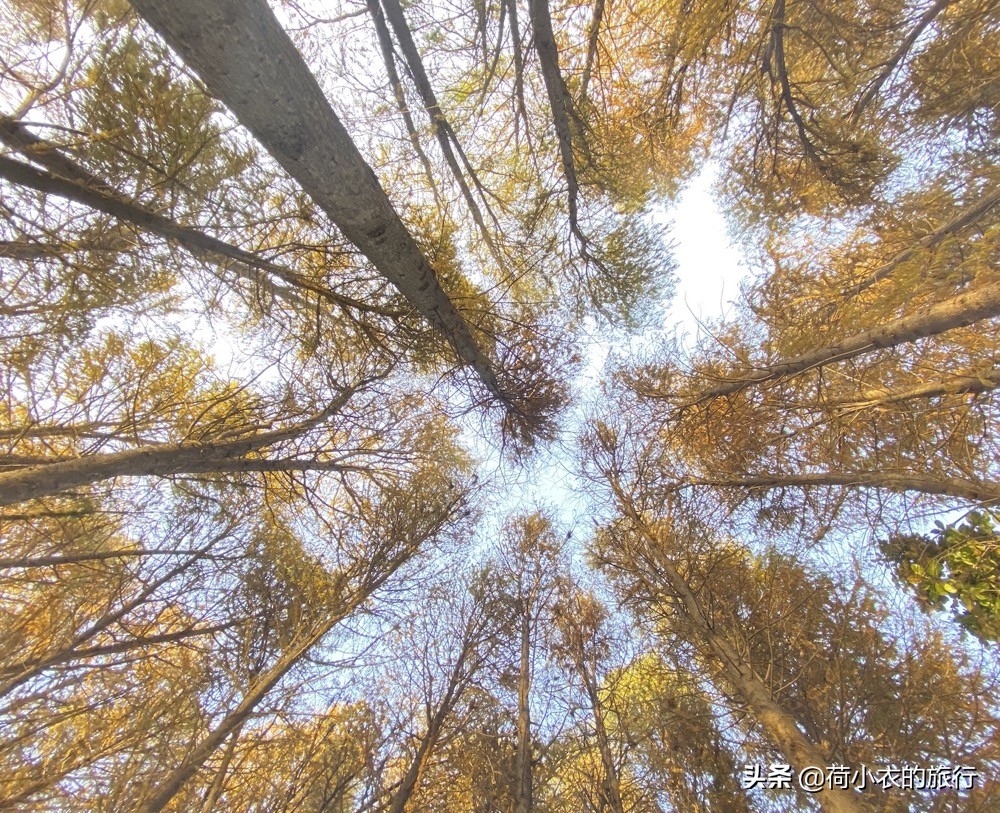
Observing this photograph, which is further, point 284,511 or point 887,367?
point 284,511

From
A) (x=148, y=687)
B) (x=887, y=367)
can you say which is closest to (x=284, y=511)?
(x=148, y=687)

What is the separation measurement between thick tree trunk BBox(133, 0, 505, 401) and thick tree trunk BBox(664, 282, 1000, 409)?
3578mm

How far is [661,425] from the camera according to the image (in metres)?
5.23

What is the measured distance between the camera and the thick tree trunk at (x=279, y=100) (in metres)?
1.49

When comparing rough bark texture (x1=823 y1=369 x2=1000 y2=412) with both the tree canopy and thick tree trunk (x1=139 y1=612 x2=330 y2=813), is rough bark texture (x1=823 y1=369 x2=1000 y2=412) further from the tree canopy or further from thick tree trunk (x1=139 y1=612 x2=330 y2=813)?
thick tree trunk (x1=139 y1=612 x2=330 y2=813)

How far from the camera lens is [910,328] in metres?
2.60

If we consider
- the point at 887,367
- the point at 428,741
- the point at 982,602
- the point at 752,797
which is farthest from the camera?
the point at 752,797

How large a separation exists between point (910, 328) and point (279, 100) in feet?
13.9

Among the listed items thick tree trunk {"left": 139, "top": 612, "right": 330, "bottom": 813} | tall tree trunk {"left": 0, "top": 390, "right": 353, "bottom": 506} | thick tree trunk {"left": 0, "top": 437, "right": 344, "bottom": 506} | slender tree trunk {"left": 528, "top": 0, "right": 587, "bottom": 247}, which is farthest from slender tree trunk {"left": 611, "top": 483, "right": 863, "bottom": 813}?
slender tree trunk {"left": 528, "top": 0, "right": 587, "bottom": 247}

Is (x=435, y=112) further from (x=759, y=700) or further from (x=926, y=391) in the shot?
(x=759, y=700)

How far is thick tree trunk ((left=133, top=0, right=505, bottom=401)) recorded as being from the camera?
4.89ft

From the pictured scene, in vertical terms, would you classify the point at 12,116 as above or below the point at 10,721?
above

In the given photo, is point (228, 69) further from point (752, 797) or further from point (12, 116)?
point (752, 797)

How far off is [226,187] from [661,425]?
5623 mm
